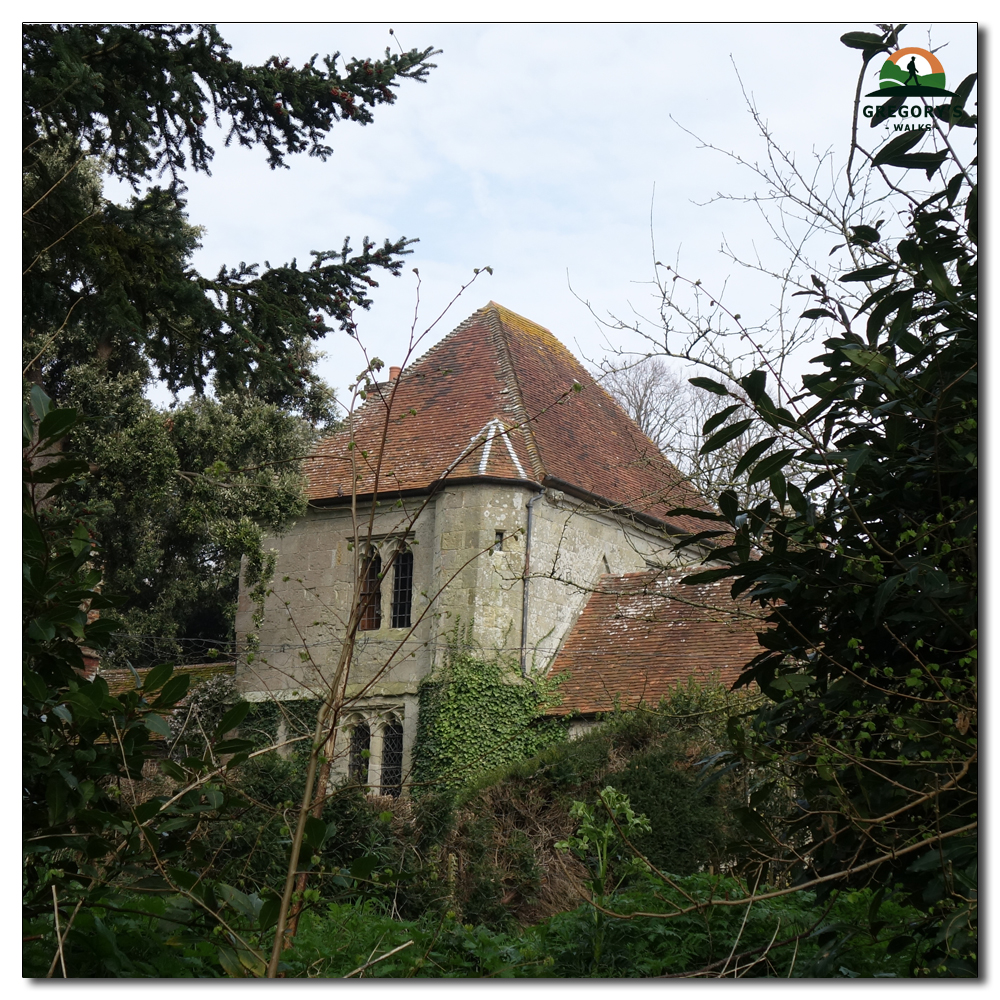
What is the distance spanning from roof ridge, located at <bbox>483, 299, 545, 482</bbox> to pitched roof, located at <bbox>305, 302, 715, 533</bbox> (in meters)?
0.02

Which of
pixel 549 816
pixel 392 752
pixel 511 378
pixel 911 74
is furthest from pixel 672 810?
pixel 911 74

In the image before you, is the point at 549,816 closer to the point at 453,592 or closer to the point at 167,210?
the point at 453,592

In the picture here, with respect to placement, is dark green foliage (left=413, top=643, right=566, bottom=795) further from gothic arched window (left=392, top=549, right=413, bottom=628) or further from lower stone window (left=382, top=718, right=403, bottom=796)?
gothic arched window (left=392, top=549, right=413, bottom=628)

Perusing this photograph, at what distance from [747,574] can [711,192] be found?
343 cm

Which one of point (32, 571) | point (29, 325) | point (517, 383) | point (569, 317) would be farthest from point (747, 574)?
point (517, 383)

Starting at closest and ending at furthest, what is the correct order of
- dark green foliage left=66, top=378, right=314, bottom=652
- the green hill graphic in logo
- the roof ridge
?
1. the green hill graphic in logo
2. dark green foliage left=66, top=378, right=314, bottom=652
3. the roof ridge

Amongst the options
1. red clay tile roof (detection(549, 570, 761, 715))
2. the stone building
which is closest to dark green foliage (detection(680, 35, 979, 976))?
red clay tile roof (detection(549, 570, 761, 715))

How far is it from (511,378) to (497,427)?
69.0 inches

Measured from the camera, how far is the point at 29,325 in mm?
6234

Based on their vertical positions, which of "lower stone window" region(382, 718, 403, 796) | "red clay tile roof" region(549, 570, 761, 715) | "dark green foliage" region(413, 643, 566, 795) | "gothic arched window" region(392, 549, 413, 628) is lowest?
"lower stone window" region(382, 718, 403, 796)

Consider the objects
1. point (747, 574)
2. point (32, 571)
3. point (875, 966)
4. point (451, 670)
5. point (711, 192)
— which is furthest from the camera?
point (451, 670)

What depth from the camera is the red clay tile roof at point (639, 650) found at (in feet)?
40.1

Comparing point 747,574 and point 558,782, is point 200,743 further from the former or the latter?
point 558,782

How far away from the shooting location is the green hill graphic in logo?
3404mm
